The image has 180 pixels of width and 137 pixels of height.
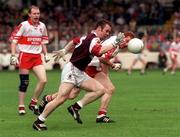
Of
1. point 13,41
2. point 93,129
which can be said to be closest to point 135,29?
point 13,41

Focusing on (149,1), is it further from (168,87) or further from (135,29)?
(168,87)

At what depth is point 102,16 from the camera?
51.7 metres

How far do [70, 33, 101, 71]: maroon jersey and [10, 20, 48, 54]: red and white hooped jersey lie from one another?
3.38 meters

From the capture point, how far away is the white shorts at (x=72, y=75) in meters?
16.0

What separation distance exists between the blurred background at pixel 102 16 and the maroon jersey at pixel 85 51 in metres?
29.5

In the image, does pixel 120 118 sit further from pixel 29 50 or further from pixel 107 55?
pixel 29 50

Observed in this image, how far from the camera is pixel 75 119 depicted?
16.8 metres

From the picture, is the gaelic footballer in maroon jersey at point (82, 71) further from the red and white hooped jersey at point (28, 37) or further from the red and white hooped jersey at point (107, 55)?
the red and white hooped jersey at point (28, 37)

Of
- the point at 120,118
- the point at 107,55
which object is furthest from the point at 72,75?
the point at 120,118

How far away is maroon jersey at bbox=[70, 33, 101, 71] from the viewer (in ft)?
50.9

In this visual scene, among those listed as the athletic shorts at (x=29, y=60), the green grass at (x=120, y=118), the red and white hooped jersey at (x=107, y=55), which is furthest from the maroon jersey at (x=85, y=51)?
the athletic shorts at (x=29, y=60)

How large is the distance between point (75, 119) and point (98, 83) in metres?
0.92

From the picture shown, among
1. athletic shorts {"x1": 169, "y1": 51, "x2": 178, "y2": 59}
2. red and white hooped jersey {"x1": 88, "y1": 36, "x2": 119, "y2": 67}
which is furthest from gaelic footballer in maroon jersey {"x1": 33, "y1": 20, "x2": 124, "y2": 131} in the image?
athletic shorts {"x1": 169, "y1": 51, "x2": 178, "y2": 59}

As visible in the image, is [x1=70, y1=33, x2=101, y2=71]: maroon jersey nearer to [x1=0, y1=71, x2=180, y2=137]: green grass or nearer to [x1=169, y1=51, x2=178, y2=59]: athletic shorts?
[x1=0, y1=71, x2=180, y2=137]: green grass
